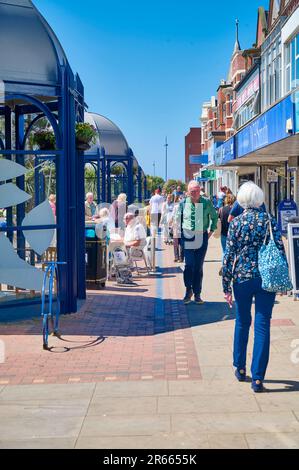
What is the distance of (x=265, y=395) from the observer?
5.45 meters

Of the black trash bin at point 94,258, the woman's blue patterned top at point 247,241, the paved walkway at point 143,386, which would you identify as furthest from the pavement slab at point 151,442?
the black trash bin at point 94,258

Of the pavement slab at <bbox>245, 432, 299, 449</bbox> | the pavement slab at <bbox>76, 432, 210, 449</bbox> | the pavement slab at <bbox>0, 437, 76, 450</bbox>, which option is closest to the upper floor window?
the pavement slab at <bbox>245, 432, 299, 449</bbox>

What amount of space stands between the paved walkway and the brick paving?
11mm

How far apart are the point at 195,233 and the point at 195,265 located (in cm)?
48

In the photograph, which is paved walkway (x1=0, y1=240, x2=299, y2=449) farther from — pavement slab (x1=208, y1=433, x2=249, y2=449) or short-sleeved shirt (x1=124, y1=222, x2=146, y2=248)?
short-sleeved shirt (x1=124, y1=222, x2=146, y2=248)

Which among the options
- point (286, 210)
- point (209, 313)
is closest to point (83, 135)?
point (209, 313)

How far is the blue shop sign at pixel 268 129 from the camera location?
12391 millimetres

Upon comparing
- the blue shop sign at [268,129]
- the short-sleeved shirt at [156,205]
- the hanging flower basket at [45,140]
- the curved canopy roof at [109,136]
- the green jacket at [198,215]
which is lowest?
the green jacket at [198,215]

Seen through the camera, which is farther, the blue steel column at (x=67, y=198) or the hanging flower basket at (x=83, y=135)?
the hanging flower basket at (x=83, y=135)

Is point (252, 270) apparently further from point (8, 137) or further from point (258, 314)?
point (8, 137)

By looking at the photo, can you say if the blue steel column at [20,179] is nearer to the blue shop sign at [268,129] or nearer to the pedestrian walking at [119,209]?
the blue shop sign at [268,129]

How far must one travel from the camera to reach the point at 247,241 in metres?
5.63

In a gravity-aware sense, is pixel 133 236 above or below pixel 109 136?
below

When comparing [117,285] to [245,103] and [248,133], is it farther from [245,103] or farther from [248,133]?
[245,103]
